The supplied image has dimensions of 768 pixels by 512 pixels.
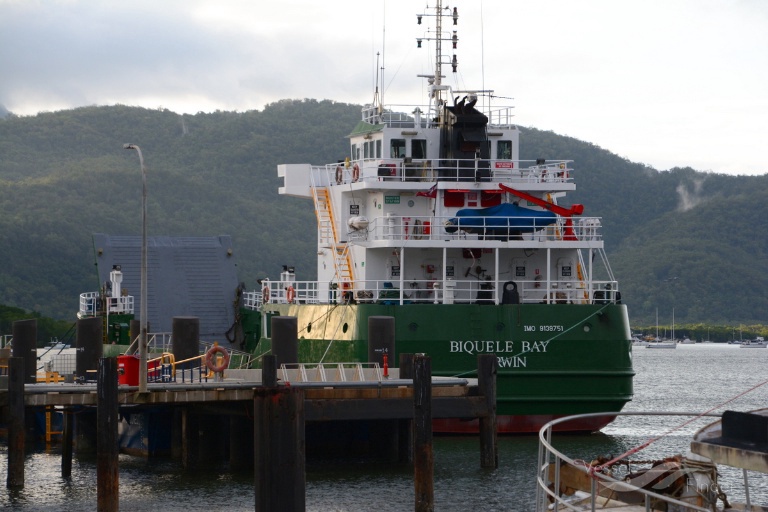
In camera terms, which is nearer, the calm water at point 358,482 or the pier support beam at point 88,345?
the calm water at point 358,482

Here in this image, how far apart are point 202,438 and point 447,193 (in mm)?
10493

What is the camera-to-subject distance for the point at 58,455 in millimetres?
34281

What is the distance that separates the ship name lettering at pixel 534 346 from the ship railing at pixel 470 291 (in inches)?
47.0

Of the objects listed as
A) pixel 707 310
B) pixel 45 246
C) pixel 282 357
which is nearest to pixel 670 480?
pixel 282 357

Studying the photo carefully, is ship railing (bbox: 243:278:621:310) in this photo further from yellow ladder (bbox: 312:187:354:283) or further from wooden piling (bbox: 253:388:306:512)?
wooden piling (bbox: 253:388:306:512)

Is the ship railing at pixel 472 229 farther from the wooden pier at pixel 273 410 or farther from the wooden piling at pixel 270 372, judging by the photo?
the wooden piling at pixel 270 372

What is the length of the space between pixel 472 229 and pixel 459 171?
2.89 metres

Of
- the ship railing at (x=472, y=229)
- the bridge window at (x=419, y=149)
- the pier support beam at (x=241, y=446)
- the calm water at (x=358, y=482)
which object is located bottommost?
the calm water at (x=358, y=482)

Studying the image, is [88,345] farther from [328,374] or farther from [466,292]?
[466,292]

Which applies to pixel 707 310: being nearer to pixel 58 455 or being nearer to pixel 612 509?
pixel 58 455

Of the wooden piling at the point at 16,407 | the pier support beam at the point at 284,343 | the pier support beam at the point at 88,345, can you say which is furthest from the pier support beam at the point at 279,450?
the pier support beam at the point at 88,345

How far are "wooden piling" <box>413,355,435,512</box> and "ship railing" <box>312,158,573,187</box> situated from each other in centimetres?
1369

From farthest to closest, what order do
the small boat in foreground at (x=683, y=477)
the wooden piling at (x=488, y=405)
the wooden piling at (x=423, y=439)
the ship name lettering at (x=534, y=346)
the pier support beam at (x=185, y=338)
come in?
1. the ship name lettering at (x=534, y=346)
2. the pier support beam at (x=185, y=338)
3. the wooden piling at (x=488, y=405)
4. the wooden piling at (x=423, y=439)
5. the small boat in foreground at (x=683, y=477)

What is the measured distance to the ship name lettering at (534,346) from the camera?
110 feet
